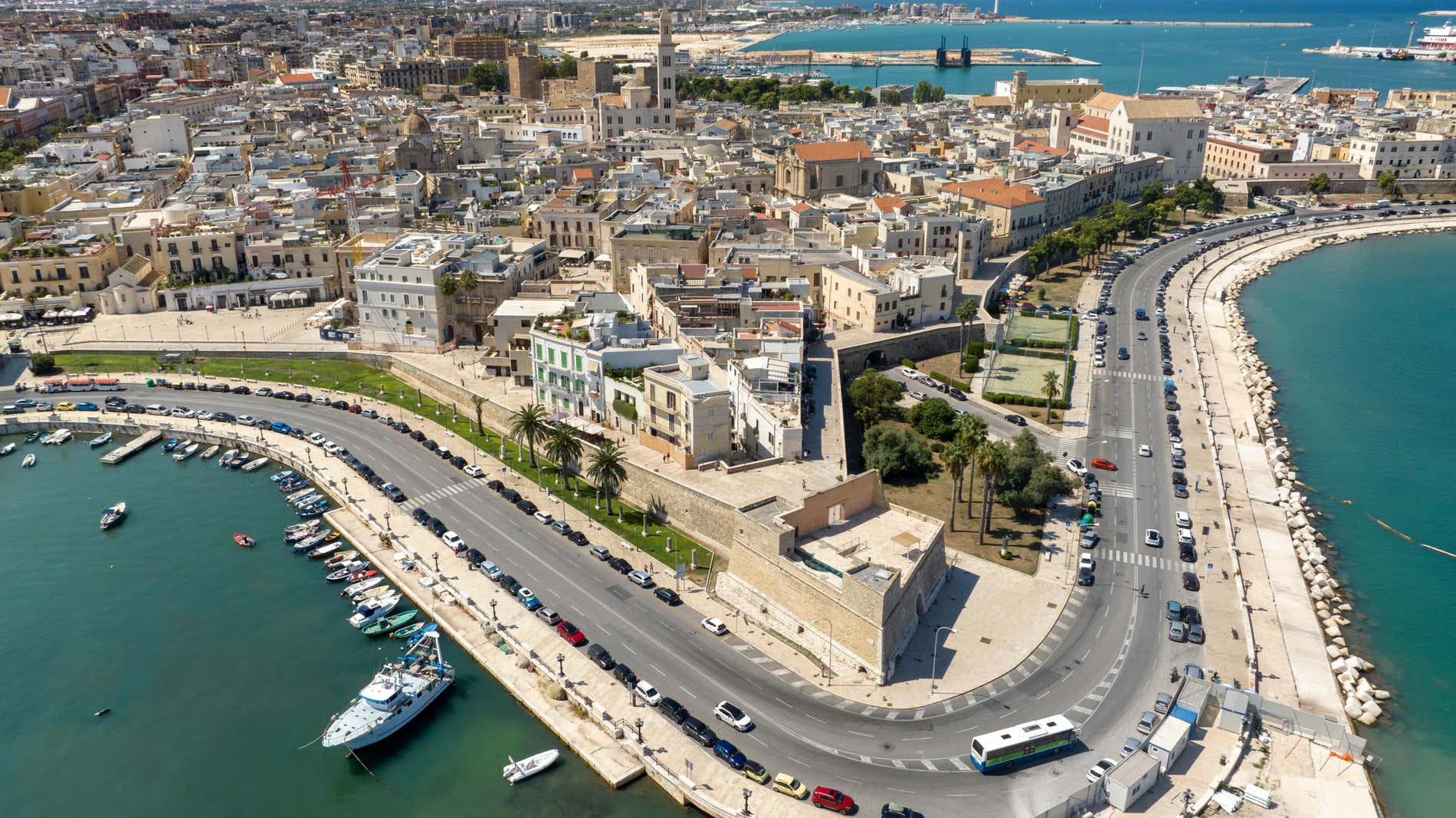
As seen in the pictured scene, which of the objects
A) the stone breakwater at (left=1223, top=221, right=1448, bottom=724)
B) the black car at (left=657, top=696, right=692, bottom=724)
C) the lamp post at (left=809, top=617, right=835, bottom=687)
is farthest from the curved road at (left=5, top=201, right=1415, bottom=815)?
the stone breakwater at (left=1223, top=221, right=1448, bottom=724)

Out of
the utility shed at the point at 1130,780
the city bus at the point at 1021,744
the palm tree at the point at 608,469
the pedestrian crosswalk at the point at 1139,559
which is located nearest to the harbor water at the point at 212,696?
the city bus at the point at 1021,744

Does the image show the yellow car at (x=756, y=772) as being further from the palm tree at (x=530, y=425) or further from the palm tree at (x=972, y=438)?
the palm tree at (x=530, y=425)

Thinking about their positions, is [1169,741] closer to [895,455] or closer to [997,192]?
[895,455]

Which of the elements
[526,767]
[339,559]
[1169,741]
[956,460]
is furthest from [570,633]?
[1169,741]

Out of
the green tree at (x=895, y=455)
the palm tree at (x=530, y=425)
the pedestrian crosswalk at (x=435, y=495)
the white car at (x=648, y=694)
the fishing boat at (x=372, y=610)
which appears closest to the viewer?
the white car at (x=648, y=694)

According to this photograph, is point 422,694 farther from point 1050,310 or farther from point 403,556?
point 1050,310

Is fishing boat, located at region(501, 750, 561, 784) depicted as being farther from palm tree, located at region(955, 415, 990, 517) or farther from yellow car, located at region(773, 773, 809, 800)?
palm tree, located at region(955, 415, 990, 517)
